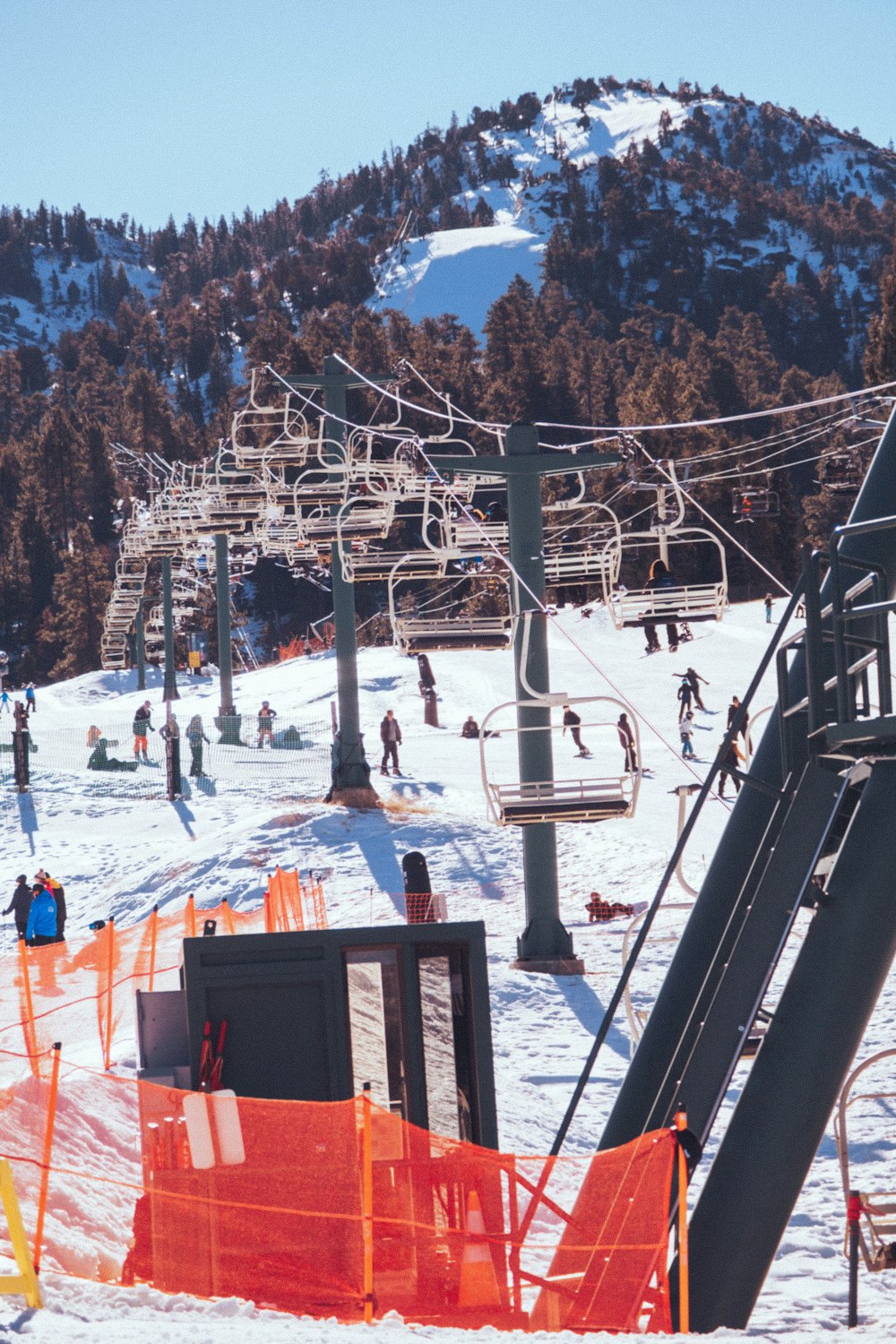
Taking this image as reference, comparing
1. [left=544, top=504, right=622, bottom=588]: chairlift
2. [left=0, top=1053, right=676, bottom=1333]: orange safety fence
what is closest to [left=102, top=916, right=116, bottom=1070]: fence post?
[left=0, top=1053, right=676, bottom=1333]: orange safety fence

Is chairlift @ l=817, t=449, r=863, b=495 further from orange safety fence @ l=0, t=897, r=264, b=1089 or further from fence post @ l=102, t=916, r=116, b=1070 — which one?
fence post @ l=102, t=916, r=116, b=1070

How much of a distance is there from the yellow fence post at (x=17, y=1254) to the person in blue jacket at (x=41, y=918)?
37.0 feet

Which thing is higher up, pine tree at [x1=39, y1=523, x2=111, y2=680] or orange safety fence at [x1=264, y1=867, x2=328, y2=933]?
pine tree at [x1=39, y1=523, x2=111, y2=680]

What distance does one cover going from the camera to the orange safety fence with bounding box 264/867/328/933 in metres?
16.0

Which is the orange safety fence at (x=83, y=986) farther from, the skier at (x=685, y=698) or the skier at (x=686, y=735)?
the skier at (x=685, y=698)

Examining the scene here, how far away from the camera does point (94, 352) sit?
164625 mm

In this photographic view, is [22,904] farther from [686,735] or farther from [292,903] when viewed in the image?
[686,735]

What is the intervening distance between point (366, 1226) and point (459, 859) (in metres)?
17.0

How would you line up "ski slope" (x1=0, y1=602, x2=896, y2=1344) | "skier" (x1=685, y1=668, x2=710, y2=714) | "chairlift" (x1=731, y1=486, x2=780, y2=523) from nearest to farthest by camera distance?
"ski slope" (x1=0, y1=602, x2=896, y2=1344) → "skier" (x1=685, y1=668, x2=710, y2=714) → "chairlift" (x1=731, y1=486, x2=780, y2=523)

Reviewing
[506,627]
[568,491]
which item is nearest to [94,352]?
[568,491]

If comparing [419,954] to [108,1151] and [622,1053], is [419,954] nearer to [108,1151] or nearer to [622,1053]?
[108,1151]

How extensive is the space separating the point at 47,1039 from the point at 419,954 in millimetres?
4691

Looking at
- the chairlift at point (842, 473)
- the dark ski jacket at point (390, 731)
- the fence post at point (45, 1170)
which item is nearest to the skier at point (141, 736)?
the dark ski jacket at point (390, 731)

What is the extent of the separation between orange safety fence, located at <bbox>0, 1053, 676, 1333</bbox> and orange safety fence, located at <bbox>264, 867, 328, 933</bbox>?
20.7 feet
